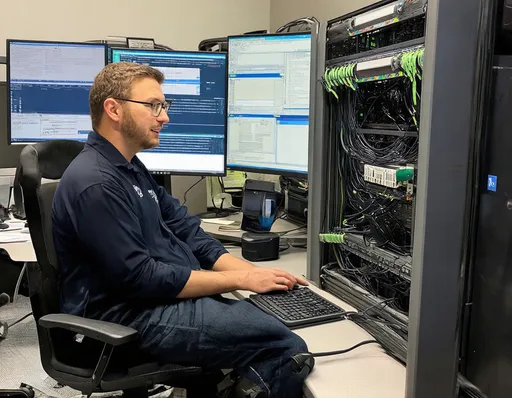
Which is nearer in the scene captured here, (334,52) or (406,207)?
(406,207)

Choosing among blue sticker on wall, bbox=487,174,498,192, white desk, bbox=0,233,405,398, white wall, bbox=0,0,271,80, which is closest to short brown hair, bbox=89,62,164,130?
white desk, bbox=0,233,405,398

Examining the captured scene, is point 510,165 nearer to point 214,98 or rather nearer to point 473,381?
point 473,381

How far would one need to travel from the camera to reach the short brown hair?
153 cm

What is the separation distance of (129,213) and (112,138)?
278mm

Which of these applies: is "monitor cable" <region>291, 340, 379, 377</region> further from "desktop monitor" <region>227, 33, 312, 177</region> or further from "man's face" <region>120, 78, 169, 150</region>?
"desktop monitor" <region>227, 33, 312, 177</region>

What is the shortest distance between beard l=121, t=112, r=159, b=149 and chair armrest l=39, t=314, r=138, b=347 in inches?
20.4

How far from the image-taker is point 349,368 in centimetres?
122

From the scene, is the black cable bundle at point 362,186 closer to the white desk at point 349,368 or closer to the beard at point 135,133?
the white desk at point 349,368

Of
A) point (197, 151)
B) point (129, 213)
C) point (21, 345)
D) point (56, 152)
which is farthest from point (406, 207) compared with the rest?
point (21, 345)

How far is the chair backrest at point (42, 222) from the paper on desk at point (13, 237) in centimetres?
65

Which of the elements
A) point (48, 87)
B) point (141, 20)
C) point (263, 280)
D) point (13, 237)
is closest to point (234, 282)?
point (263, 280)

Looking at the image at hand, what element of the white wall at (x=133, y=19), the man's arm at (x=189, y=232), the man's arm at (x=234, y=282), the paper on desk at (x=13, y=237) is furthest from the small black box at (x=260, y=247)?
the white wall at (x=133, y=19)

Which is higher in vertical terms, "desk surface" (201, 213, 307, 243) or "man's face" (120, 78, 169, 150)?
"man's face" (120, 78, 169, 150)

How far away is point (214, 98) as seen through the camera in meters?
2.38
